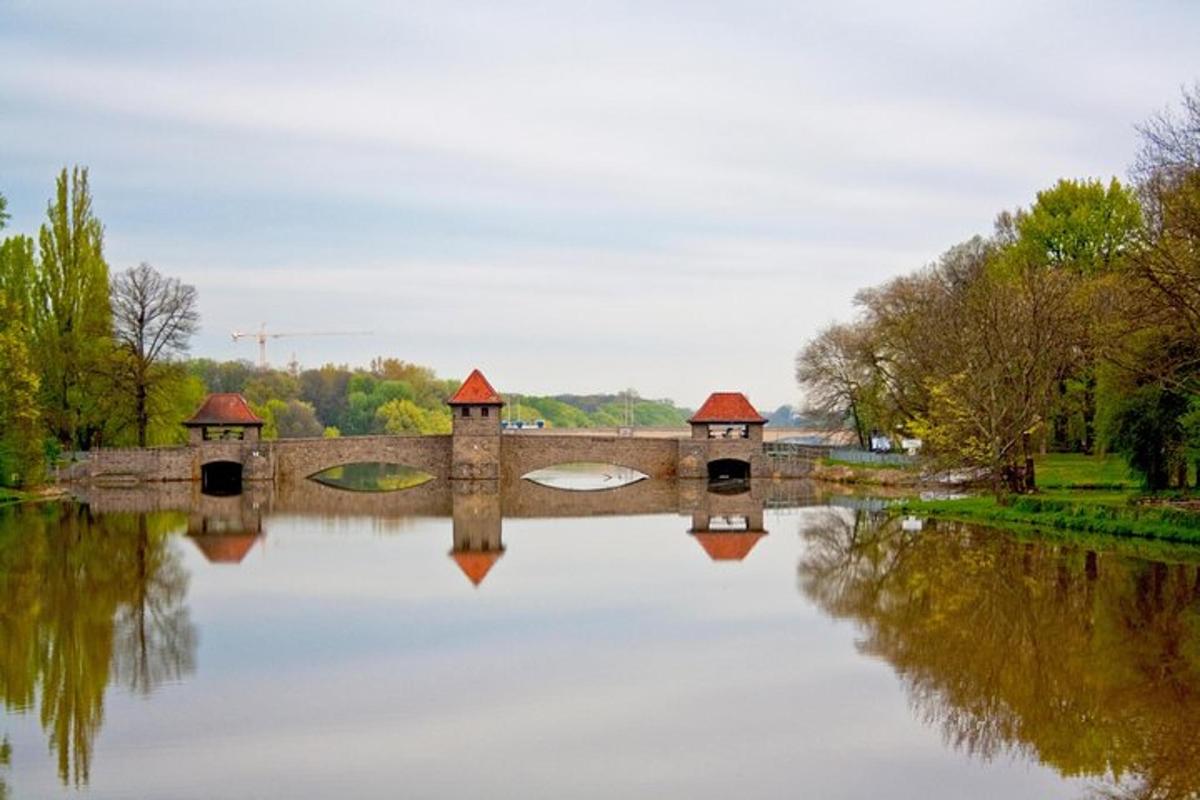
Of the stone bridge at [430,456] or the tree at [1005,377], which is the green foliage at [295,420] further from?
the tree at [1005,377]

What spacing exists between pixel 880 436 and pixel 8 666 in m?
47.6

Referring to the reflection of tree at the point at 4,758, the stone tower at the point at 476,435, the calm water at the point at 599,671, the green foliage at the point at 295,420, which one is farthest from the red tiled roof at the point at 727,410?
the reflection of tree at the point at 4,758

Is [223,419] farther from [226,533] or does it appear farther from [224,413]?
[226,533]

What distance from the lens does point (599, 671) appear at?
1452cm

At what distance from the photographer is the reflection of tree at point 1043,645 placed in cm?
1151

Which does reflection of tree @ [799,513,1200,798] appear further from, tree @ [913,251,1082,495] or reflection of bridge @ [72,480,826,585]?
tree @ [913,251,1082,495]

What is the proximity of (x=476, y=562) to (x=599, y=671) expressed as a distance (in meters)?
11.1

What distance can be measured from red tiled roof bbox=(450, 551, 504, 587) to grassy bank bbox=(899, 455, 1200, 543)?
39.3 ft

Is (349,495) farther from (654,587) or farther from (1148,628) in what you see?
(1148,628)

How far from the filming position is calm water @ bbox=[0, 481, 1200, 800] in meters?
10.7

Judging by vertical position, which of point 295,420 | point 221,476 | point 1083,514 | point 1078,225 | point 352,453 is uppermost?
point 1078,225

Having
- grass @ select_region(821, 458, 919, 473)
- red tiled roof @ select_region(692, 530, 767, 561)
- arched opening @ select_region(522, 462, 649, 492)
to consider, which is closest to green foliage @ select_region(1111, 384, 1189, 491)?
red tiled roof @ select_region(692, 530, 767, 561)

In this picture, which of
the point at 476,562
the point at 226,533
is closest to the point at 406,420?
the point at 226,533

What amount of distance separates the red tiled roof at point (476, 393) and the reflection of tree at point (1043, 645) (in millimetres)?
28203
